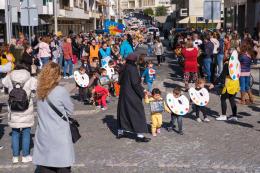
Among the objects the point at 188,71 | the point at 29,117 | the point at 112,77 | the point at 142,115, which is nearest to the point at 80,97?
the point at 112,77

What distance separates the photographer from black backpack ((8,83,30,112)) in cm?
752

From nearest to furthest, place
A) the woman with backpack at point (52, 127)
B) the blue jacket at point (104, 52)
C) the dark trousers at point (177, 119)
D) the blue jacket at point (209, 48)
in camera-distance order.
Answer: the woman with backpack at point (52, 127) → the dark trousers at point (177, 119) → the blue jacket at point (209, 48) → the blue jacket at point (104, 52)

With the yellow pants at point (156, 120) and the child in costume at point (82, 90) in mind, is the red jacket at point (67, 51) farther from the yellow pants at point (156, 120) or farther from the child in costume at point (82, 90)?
the yellow pants at point (156, 120)

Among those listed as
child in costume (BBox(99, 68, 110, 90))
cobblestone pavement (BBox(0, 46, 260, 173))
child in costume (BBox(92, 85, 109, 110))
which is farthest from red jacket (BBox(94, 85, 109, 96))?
cobblestone pavement (BBox(0, 46, 260, 173))

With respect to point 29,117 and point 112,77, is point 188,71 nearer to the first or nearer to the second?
point 112,77

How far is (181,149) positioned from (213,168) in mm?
1237

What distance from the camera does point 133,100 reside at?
9203 mm

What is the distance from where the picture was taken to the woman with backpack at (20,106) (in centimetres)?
755

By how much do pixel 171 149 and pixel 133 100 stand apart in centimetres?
119

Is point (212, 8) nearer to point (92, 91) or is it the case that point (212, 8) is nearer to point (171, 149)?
point (92, 91)

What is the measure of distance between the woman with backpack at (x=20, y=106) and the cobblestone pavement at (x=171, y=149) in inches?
13.0

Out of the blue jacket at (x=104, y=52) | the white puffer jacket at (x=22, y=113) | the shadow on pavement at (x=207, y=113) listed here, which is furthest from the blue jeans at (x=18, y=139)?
the blue jacket at (x=104, y=52)

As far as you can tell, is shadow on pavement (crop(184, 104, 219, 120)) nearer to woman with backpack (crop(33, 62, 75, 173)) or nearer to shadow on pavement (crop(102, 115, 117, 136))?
shadow on pavement (crop(102, 115, 117, 136))

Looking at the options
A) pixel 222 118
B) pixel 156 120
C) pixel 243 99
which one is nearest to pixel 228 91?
pixel 222 118
